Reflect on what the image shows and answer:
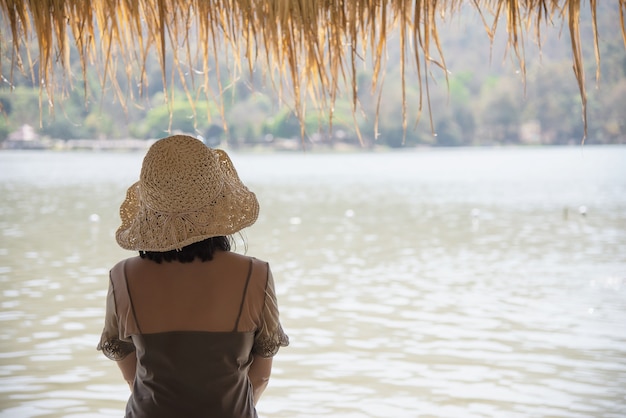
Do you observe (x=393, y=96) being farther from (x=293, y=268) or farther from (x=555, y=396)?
(x=555, y=396)

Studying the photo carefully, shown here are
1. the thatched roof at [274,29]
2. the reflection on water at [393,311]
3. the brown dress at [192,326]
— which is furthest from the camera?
the reflection on water at [393,311]

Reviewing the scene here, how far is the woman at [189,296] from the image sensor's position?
152 centimetres

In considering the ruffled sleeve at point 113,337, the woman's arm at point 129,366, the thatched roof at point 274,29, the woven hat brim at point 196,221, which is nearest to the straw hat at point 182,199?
the woven hat brim at point 196,221

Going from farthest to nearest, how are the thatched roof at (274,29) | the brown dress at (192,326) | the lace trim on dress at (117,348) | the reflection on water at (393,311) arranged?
the reflection on water at (393,311), the thatched roof at (274,29), the lace trim on dress at (117,348), the brown dress at (192,326)

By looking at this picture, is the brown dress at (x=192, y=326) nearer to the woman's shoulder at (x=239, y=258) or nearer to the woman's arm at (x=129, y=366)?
the woman's shoulder at (x=239, y=258)

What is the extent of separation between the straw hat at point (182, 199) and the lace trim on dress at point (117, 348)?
0.61ft

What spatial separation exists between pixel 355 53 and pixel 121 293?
3.40 ft

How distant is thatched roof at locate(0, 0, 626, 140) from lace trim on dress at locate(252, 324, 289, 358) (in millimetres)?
817

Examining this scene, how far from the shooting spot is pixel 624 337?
6301 millimetres

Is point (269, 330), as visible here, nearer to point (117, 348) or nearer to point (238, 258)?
point (238, 258)

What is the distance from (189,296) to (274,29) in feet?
3.41

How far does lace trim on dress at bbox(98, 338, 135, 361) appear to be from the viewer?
1641mm

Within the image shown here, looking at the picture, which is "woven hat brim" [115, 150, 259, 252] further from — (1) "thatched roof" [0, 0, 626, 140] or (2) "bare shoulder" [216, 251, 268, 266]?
(1) "thatched roof" [0, 0, 626, 140]

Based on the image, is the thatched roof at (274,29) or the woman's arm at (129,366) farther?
the thatched roof at (274,29)
